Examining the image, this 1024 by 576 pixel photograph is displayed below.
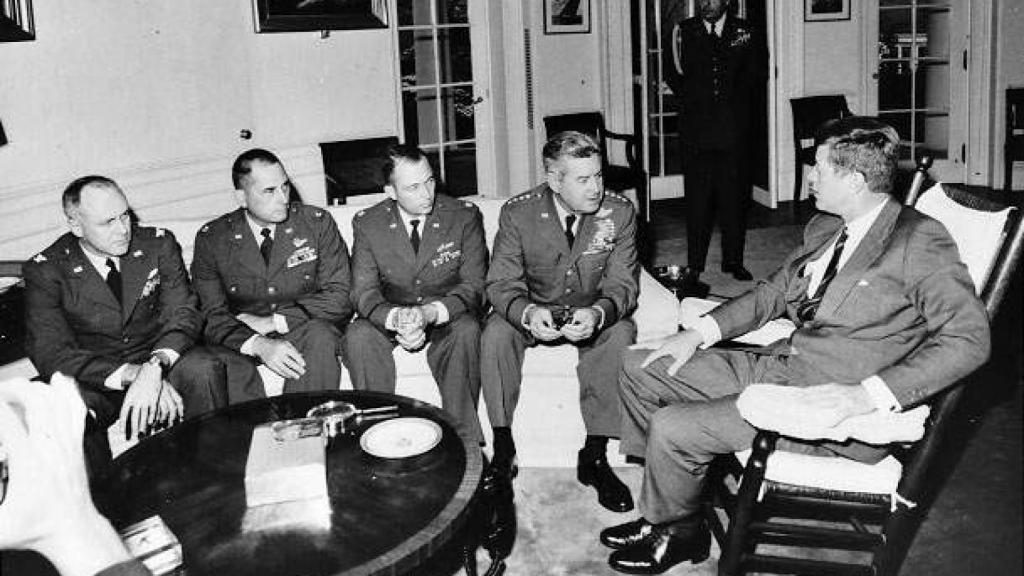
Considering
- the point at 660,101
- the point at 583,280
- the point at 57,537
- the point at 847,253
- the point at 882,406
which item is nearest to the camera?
the point at 57,537

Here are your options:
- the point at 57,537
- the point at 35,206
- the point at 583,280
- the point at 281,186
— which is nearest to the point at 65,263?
the point at 281,186

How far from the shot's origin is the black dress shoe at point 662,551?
2.48 meters

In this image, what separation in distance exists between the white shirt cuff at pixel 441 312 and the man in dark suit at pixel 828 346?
76cm

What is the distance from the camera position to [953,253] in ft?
7.25

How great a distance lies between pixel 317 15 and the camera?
5590 mm

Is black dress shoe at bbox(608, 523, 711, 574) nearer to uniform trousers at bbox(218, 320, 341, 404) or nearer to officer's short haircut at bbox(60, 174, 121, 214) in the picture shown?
uniform trousers at bbox(218, 320, 341, 404)

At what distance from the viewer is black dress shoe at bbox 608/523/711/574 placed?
248 cm

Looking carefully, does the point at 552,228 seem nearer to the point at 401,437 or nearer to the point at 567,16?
the point at 401,437

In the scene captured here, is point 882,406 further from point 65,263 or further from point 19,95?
point 19,95

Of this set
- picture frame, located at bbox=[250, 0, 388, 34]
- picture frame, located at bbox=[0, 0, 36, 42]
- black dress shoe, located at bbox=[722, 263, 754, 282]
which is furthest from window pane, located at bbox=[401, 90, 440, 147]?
picture frame, located at bbox=[0, 0, 36, 42]

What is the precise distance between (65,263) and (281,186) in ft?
2.46

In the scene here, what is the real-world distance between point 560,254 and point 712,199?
2395 millimetres

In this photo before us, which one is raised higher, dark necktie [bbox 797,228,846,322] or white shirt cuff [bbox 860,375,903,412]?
dark necktie [bbox 797,228,846,322]

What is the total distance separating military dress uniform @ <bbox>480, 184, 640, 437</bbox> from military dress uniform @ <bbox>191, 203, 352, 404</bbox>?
0.60 metres
